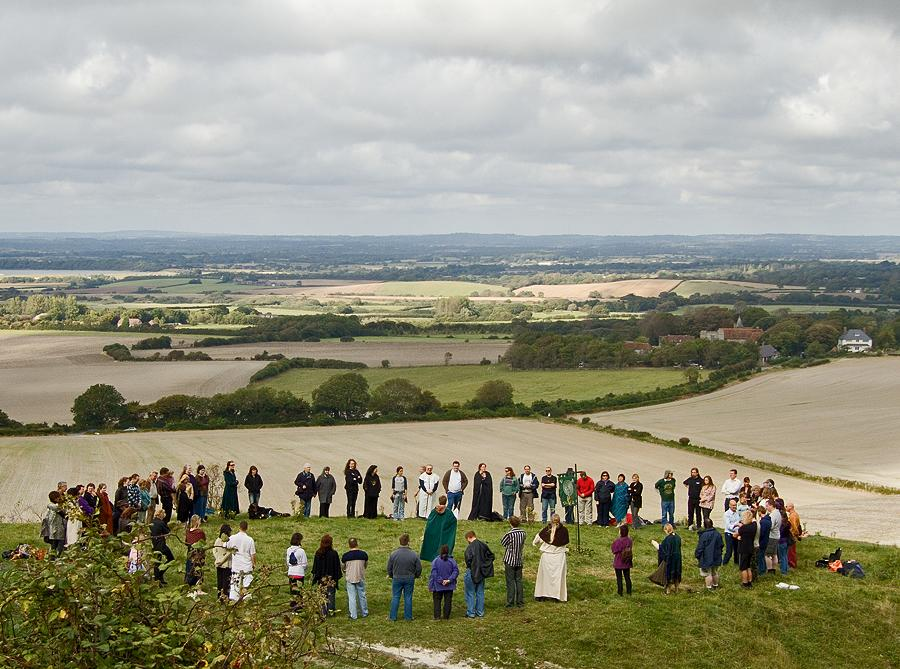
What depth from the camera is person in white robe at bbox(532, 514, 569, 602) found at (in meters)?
16.3

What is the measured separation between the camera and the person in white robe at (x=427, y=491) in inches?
965

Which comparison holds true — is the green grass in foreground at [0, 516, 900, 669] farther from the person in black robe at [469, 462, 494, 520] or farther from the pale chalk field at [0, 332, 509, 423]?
the pale chalk field at [0, 332, 509, 423]

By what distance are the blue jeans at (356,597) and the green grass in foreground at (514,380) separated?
174ft

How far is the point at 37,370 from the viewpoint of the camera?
85.0 meters

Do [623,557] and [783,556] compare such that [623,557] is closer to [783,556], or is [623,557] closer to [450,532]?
[450,532]

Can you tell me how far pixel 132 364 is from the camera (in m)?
89.4

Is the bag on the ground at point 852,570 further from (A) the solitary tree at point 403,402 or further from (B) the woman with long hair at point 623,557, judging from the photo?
(A) the solitary tree at point 403,402

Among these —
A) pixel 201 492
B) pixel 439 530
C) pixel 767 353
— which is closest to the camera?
pixel 439 530

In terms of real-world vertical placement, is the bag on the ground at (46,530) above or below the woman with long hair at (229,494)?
above

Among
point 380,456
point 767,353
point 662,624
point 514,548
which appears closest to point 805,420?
point 380,456

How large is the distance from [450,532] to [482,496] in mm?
6826

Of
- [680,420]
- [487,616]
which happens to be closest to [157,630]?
[487,616]

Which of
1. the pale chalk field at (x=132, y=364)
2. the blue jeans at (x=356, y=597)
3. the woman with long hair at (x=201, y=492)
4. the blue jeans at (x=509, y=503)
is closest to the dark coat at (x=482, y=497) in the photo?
the blue jeans at (x=509, y=503)

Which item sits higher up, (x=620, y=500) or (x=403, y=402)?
(x=620, y=500)
